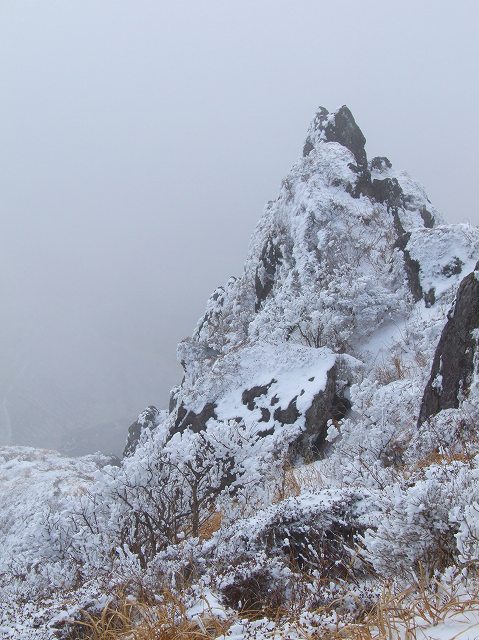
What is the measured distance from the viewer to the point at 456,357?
8922 millimetres

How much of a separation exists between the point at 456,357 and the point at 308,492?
5.25m

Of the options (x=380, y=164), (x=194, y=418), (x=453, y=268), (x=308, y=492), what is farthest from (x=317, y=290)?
(x=380, y=164)

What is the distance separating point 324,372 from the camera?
14.6 metres

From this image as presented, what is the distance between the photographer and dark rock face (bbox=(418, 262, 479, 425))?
8.50m

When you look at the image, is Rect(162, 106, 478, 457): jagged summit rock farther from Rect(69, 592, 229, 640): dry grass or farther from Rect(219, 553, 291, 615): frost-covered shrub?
Rect(69, 592, 229, 640): dry grass

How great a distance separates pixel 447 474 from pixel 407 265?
57.6 ft

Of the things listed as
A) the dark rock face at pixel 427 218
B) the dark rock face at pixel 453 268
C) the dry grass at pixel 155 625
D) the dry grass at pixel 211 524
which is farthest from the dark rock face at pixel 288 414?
the dark rock face at pixel 427 218

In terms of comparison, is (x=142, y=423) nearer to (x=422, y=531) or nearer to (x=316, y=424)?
(x=316, y=424)

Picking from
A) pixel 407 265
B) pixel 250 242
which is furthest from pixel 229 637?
pixel 250 242

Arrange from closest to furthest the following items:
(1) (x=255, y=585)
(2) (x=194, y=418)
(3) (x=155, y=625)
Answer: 1. (3) (x=155, y=625)
2. (1) (x=255, y=585)
3. (2) (x=194, y=418)

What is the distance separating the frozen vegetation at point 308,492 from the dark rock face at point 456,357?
1.5 inches

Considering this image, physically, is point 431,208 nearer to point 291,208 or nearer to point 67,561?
point 291,208

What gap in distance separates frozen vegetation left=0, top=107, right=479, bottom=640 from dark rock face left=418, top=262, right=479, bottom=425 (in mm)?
39

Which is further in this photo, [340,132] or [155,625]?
[340,132]
